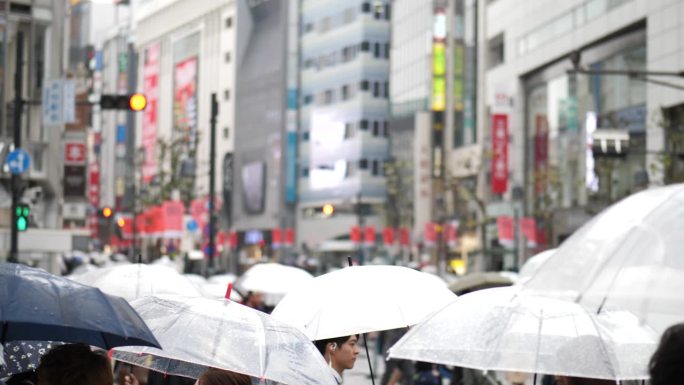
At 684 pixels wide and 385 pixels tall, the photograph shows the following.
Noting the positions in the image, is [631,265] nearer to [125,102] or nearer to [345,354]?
[345,354]

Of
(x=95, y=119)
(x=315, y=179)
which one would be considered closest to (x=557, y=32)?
(x=315, y=179)

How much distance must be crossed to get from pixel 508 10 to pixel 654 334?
210ft

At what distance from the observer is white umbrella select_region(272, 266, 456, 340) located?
8750mm

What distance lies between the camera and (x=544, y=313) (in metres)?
6.76

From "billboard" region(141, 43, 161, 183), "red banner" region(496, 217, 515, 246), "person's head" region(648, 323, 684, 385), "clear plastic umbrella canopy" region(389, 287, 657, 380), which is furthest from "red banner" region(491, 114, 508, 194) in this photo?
"billboard" region(141, 43, 161, 183)

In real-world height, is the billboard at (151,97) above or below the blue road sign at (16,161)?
above

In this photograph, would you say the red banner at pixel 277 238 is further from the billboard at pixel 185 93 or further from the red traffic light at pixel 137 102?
the red traffic light at pixel 137 102

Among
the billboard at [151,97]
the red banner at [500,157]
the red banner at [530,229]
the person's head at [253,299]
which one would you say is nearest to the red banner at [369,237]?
the red banner at [500,157]

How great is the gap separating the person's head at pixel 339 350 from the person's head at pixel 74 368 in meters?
2.77

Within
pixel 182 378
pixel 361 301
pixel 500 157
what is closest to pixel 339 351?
pixel 361 301

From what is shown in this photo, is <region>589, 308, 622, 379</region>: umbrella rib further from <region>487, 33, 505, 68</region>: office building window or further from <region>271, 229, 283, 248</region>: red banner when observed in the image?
<region>271, 229, 283, 248</region>: red banner

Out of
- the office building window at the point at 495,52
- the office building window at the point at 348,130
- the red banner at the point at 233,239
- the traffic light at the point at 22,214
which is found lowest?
the red banner at the point at 233,239

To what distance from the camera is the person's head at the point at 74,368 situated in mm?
5824

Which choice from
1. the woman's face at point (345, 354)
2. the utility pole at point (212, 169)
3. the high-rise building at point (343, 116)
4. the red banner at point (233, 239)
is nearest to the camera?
the woman's face at point (345, 354)
